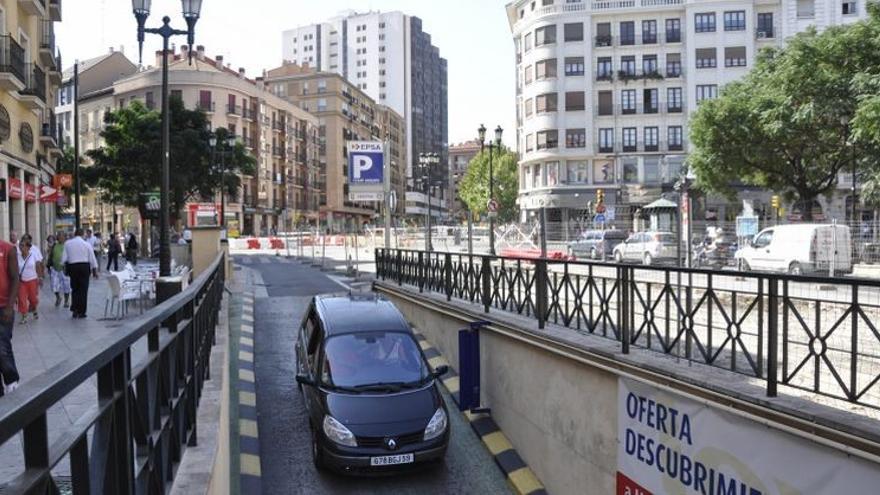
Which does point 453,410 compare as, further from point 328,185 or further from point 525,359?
point 328,185

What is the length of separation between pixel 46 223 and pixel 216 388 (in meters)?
28.3

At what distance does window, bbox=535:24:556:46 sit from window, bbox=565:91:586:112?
4363 millimetres

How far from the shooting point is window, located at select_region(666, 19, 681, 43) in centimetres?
5788

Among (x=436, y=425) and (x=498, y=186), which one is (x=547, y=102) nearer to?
(x=498, y=186)

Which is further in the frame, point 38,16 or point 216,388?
point 38,16

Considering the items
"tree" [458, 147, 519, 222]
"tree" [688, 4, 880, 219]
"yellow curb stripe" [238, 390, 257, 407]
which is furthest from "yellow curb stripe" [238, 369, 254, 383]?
"tree" [458, 147, 519, 222]

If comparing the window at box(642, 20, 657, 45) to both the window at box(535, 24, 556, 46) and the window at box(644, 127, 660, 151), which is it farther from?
the window at box(535, 24, 556, 46)

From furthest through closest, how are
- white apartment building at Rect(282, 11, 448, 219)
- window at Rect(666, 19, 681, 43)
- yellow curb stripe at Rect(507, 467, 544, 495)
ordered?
white apartment building at Rect(282, 11, 448, 219) < window at Rect(666, 19, 681, 43) < yellow curb stripe at Rect(507, 467, 544, 495)

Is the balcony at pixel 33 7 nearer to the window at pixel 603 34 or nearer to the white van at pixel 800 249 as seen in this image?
the white van at pixel 800 249

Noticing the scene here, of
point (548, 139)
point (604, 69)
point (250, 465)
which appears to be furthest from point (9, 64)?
point (604, 69)

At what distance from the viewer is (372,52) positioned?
448ft

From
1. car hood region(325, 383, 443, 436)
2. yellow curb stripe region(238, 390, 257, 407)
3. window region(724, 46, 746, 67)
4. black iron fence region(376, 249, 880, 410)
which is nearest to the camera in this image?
black iron fence region(376, 249, 880, 410)

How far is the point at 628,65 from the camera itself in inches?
2314

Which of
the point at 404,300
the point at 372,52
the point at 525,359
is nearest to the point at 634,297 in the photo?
the point at 525,359
